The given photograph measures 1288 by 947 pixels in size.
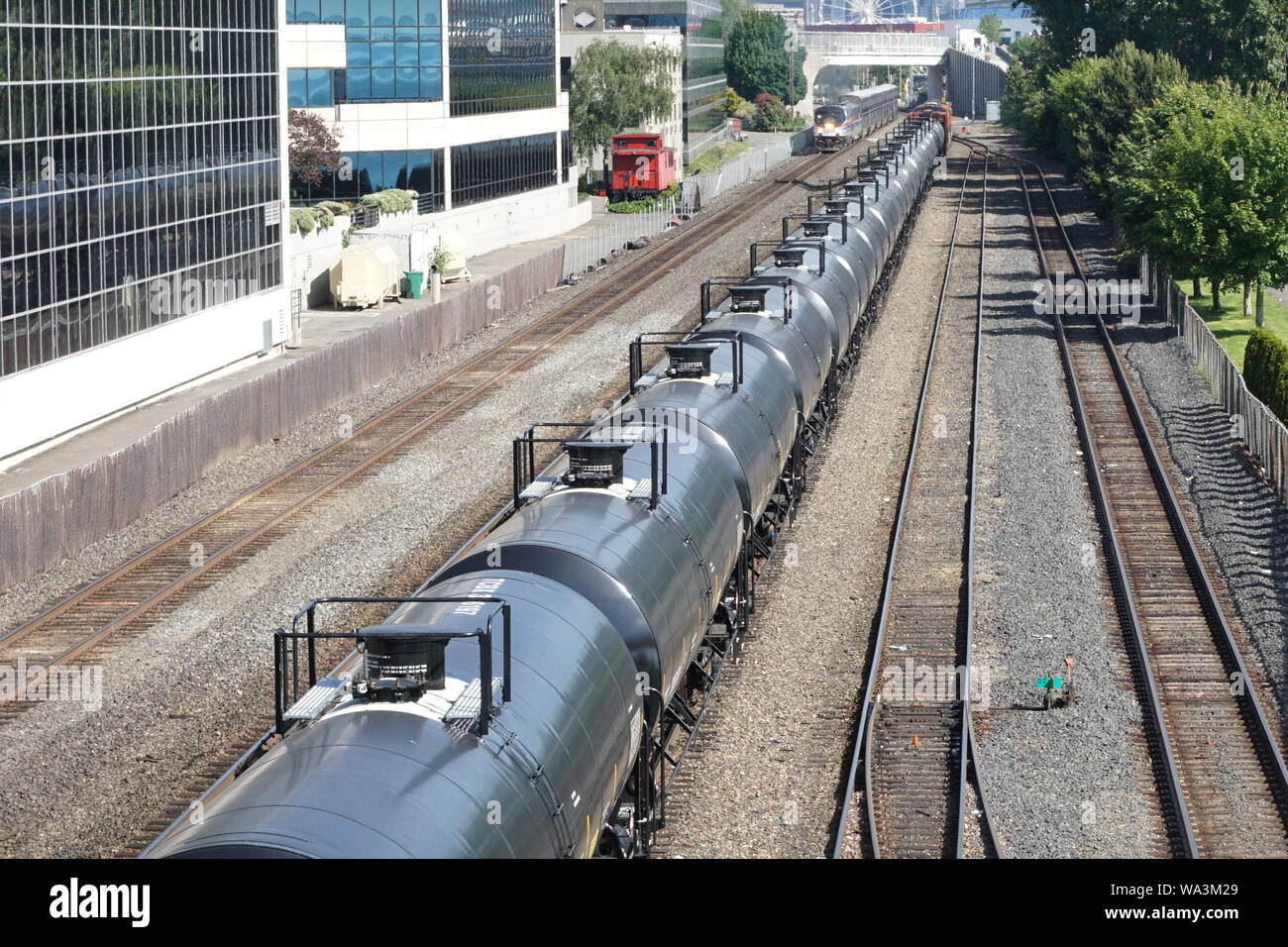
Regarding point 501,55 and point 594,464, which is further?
point 501,55

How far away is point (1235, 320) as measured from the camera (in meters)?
47.8

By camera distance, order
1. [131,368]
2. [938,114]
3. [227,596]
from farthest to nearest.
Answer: [938,114], [131,368], [227,596]

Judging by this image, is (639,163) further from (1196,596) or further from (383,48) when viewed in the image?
(1196,596)

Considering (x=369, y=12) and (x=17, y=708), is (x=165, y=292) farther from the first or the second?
(x=369, y=12)

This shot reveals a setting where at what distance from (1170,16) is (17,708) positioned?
74342 millimetres

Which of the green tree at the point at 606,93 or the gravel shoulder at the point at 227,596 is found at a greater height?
the green tree at the point at 606,93

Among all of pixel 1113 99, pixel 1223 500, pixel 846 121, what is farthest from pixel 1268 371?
pixel 846 121

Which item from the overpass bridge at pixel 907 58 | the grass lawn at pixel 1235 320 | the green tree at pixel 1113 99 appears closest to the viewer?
the grass lawn at pixel 1235 320

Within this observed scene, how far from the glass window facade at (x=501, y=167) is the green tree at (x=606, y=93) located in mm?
13118

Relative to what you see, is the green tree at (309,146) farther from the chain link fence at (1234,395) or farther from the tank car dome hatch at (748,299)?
the tank car dome hatch at (748,299)

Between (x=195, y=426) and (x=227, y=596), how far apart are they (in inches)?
311

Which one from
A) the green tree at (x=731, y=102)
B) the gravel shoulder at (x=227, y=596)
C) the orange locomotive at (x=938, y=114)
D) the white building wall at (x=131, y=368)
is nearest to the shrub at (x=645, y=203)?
the orange locomotive at (x=938, y=114)

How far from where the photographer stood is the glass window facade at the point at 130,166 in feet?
104

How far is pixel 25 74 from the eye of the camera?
31688mm
